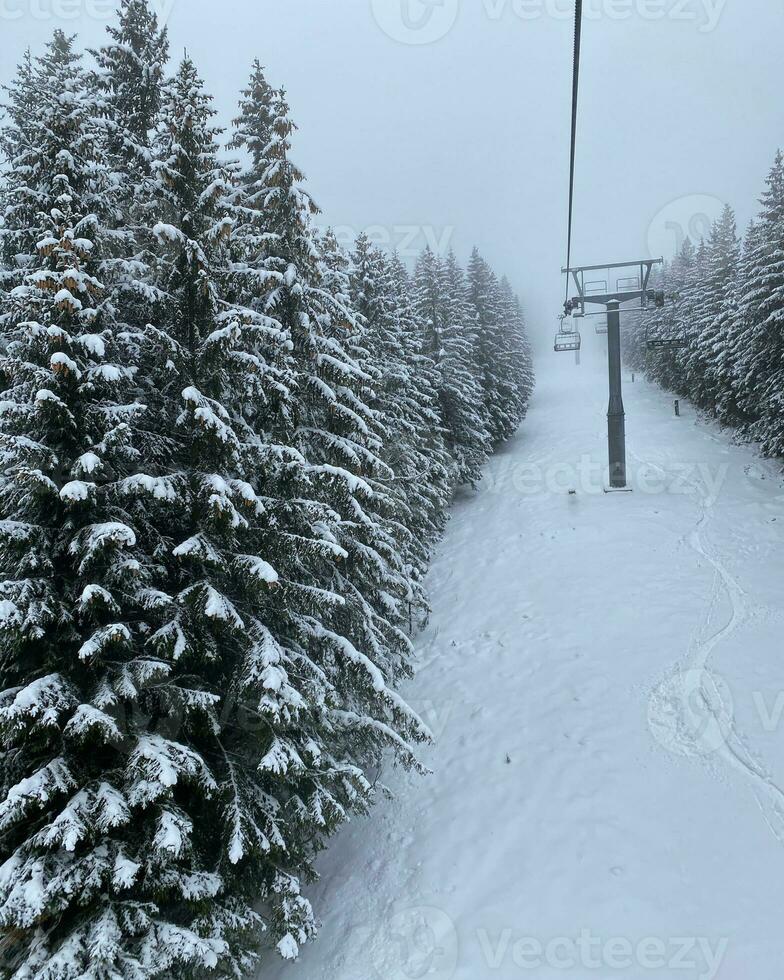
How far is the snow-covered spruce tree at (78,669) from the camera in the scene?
496 cm

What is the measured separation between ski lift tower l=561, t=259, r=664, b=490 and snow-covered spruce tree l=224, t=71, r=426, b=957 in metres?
14.4

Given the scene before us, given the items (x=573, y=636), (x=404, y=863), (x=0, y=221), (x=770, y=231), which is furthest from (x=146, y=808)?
(x=770, y=231)

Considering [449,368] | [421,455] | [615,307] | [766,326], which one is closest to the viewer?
[421,455]

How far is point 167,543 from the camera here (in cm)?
698

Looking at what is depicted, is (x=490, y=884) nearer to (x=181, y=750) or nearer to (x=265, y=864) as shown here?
(x=265, y=864)

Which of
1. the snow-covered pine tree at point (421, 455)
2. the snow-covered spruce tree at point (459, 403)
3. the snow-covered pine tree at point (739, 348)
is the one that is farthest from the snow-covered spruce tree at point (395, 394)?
the snow-covered pine tree at point (739, 348)

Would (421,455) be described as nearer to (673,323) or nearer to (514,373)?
(514,373)

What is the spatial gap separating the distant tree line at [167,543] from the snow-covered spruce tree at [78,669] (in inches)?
1.2

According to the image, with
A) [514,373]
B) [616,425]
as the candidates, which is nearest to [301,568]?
[616,425]

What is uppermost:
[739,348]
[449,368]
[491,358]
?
[491,358]

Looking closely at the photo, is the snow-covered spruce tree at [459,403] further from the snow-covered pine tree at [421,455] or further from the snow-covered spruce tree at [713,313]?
the snow-covered spruce tree at [713,313]

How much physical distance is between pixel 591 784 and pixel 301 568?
6.10 metres

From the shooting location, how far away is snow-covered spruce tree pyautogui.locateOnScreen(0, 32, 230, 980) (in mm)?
4961

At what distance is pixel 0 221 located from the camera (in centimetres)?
1020
